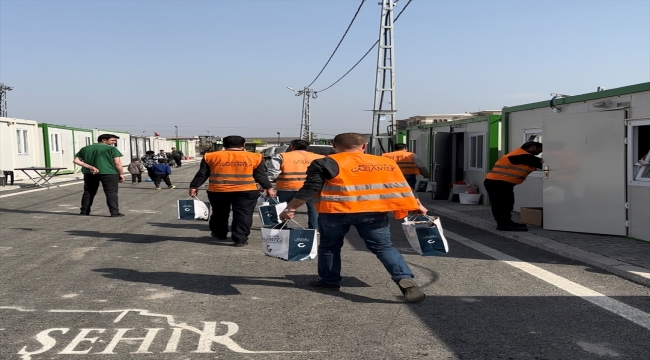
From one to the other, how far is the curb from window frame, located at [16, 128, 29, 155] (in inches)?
869

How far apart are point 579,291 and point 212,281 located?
381 centimetres

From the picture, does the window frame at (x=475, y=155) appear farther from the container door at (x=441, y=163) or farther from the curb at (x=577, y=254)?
the curb at (x=577, y=254)

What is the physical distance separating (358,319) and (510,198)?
6453 mm

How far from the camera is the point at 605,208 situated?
10.5 metres

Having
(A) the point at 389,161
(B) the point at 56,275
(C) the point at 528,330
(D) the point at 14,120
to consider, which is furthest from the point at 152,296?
(D) the point at 14,120

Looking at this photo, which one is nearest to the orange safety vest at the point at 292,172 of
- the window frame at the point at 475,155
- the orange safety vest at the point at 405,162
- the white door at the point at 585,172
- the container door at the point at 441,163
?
the white door at the point at 585,172


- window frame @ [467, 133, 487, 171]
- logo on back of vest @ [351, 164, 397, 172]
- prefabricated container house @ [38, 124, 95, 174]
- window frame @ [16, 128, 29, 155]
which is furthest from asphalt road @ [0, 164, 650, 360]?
prefabricated container house @ [38, 124, 95, 174]

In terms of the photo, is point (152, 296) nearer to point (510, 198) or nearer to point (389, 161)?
point (389, 161)

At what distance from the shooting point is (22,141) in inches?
1114

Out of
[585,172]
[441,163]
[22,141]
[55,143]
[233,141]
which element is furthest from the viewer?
[55,143]

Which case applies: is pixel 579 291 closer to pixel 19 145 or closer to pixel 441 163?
pixel 441 163

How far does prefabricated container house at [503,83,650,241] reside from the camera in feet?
32.7

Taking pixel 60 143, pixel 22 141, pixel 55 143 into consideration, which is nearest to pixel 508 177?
pixel 22 141

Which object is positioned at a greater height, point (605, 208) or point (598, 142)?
point (598, 142)
